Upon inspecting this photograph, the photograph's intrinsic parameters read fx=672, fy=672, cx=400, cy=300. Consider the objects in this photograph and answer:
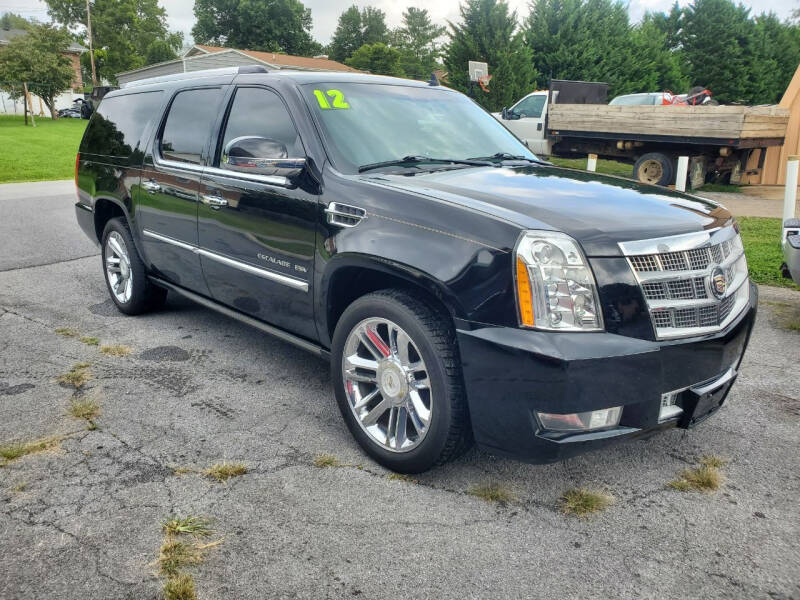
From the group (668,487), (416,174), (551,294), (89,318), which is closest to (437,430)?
(551,294)

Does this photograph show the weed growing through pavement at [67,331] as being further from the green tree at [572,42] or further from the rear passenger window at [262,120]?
the green tree at [572,42]

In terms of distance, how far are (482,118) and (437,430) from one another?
247 cm

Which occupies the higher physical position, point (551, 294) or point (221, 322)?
point (551, 294)

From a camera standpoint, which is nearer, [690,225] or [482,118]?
[690,225]

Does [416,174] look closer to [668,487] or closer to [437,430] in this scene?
[437,430]

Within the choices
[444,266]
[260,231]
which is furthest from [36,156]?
[444,266]

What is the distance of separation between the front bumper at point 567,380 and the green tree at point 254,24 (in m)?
78.5

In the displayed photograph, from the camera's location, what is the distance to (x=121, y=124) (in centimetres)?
535

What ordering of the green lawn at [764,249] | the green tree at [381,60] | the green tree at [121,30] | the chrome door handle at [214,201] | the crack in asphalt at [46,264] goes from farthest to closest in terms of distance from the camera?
the green tree at [381,60]
the green tree at [121,30]
the crack in asphalt at [46,264]
the green lawn at [764,249]
the chrome door handle at [214,201]

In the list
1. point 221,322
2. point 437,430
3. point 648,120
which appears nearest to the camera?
point 437,430

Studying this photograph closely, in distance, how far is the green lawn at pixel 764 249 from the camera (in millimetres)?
6695

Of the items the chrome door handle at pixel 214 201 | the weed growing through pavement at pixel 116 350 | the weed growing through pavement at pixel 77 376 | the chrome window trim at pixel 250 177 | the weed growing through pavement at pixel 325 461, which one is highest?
the chrome window trim at pixel 250 177

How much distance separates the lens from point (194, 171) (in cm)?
430

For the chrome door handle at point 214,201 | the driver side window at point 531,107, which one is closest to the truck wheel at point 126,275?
the chrome door handle at point 214,201
